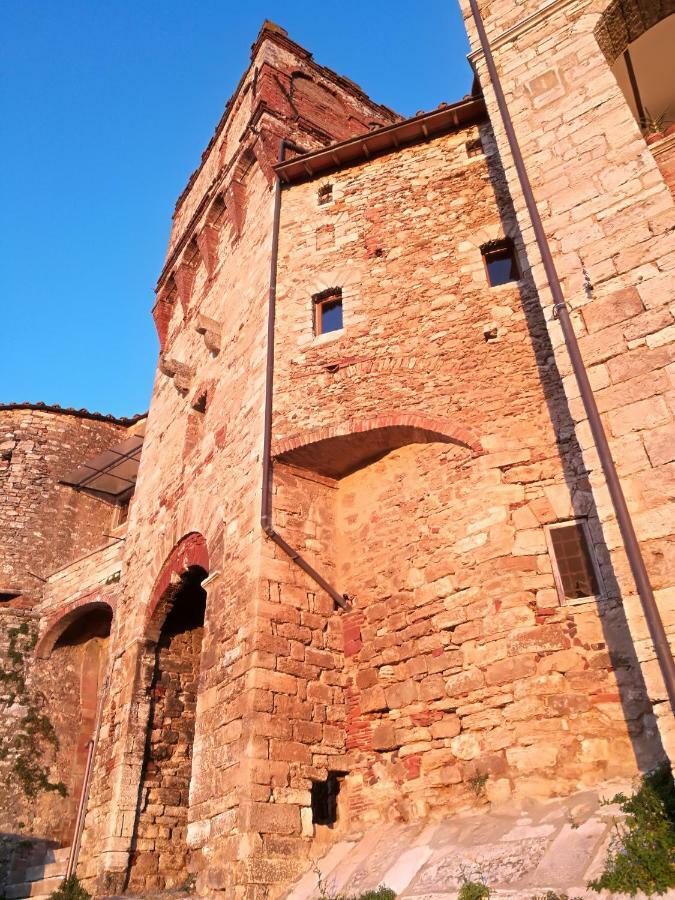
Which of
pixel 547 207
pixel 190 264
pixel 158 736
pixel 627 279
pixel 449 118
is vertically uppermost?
pixel 190 264

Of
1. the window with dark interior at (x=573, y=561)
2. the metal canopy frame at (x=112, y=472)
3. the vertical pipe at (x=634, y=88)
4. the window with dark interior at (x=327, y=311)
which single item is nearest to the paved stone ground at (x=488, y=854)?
the window with dark interior at (x=573, y=561)

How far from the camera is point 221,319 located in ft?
38.3

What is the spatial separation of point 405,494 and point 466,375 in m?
1.42

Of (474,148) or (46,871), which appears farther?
(46,871)

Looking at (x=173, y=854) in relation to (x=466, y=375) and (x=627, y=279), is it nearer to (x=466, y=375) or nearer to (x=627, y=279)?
(x=466, y=375)

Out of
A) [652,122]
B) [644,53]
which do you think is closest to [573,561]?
[652,122]

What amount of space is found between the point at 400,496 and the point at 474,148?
466 cm

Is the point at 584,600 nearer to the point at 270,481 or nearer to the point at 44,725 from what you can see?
the point at 270,481

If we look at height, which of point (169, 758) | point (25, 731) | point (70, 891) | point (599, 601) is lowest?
point (70, 891)

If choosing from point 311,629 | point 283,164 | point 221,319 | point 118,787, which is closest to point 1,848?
point 118,787

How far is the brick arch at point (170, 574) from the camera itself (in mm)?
9773

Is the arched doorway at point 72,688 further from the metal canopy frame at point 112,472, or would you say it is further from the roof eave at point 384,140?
the roof eave at point 384,140

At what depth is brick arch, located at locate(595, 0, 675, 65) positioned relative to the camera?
6.71 metres

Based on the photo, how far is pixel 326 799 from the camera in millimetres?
7531
